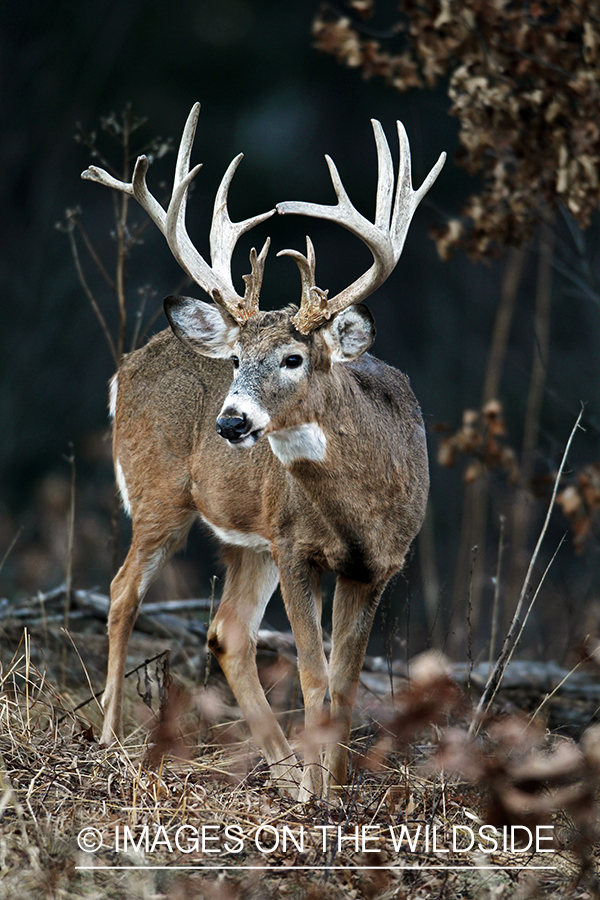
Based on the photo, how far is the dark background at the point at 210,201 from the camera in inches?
573

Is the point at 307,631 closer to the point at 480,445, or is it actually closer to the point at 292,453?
the point at 292,453

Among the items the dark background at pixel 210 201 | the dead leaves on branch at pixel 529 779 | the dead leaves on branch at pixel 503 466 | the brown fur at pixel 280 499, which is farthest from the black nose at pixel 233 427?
the dark background at pixel 210 201

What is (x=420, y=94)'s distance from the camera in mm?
15102

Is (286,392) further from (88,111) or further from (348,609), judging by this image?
(88,111)

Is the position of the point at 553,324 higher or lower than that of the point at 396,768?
higher

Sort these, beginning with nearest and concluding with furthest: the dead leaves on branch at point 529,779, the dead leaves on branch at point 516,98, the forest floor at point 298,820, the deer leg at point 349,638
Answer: the dead leaves on branch at point 529,779 → the forest floor at point 298,820 → the deer leg at point 349,638 → the dead leaves on branch at point 516,98

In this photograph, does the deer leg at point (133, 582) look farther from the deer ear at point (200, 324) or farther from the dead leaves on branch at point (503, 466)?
the dead leaves on branch at point (503, 466)

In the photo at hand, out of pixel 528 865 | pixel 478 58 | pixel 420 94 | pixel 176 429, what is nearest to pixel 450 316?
pixel 420 94

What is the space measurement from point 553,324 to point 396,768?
11.2 metres

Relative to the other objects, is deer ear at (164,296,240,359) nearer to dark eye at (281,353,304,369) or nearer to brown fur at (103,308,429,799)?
brown fur at (103,308,429,799)

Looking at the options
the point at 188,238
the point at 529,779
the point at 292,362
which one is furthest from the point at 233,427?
the point at 529,779

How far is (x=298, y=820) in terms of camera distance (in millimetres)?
4035

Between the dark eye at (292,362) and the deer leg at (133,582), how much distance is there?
4.55ft

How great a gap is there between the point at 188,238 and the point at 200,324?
34cm
